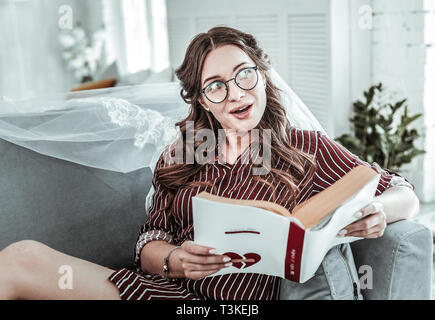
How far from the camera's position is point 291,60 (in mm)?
3645

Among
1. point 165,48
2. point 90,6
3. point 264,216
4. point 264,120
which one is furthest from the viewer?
point 90,6

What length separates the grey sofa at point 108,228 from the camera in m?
1.27

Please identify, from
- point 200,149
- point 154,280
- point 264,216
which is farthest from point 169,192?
point 264,216

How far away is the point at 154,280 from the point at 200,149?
43cm

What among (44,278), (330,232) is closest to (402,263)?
(330,232)

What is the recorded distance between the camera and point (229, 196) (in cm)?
150

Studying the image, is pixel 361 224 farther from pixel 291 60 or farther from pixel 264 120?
pixel 291 60

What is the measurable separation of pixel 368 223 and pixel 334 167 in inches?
10.7

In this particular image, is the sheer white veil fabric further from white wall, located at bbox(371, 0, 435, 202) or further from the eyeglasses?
white wall, located at bbox(371, 0, 435, 202)

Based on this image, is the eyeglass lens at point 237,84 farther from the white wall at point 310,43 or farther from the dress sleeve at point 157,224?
the white wall at point 310,43

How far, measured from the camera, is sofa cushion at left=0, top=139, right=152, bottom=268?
170 centimetres

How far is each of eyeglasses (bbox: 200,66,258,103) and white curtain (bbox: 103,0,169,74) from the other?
337cm

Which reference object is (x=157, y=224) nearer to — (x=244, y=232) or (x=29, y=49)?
(x=244, y=232)

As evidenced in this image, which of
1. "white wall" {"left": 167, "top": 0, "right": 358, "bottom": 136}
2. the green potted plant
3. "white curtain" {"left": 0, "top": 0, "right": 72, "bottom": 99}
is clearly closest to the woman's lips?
the green potted plant
